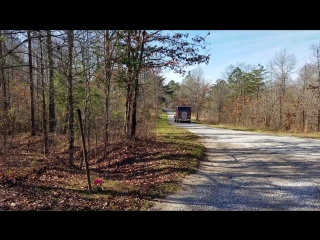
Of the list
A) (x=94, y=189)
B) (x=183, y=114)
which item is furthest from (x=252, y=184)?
(x=183, y=114)

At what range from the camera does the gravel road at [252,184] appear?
392cm

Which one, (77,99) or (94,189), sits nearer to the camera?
(94,189)

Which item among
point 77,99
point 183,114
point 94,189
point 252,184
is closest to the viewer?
point 94,189

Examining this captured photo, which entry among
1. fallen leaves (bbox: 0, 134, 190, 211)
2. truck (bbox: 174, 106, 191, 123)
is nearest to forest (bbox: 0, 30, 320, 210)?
fallen leaves (bbox: 0, 134, 190, 211)

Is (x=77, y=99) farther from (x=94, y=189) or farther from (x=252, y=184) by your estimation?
(x=252, y=184)

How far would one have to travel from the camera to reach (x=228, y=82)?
123ft

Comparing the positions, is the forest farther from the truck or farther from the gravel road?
the truck

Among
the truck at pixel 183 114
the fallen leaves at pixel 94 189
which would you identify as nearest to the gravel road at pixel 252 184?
the fallen leaves at pixel 94 189

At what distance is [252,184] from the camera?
16.7ft
